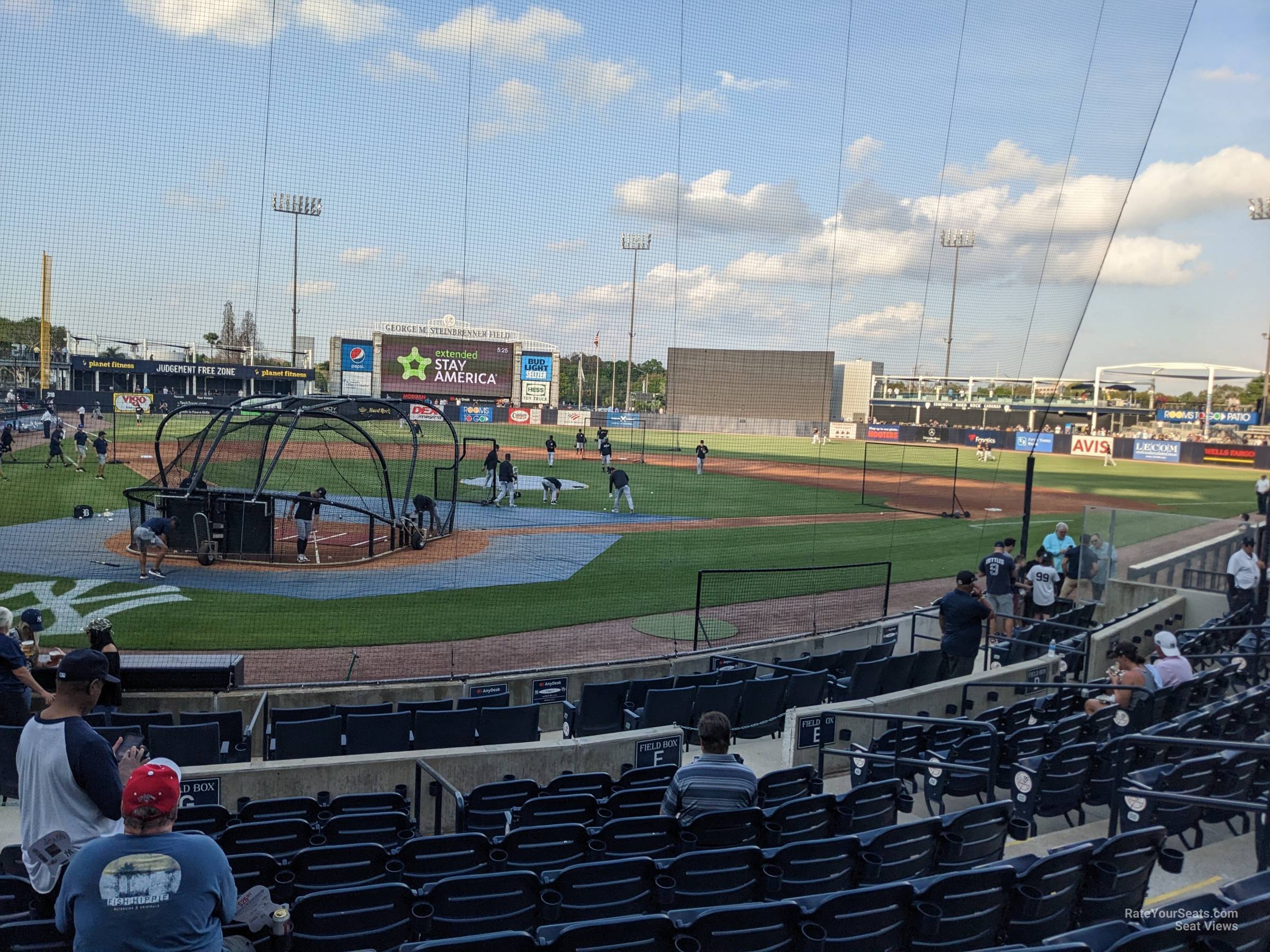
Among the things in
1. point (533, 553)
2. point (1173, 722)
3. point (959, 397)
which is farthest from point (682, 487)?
point (959, 397)

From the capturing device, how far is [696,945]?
330 centimetres

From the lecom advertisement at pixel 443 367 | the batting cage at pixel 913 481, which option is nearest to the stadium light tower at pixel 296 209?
the batting cage at pixel 913 481

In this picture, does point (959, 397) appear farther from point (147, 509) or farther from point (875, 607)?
point (147, 509)

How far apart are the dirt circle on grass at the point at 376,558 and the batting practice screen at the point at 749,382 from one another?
5561 millimetres

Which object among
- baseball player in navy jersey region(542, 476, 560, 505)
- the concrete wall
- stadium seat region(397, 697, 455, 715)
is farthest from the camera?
baseball player in navy jersey region(542, 476, 560, 505)

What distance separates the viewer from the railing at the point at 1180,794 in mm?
4547

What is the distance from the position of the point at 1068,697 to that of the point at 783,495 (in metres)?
22.9

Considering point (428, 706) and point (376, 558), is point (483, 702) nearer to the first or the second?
point (428, 706)

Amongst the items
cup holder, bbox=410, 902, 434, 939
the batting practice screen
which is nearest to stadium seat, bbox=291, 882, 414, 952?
cup holder, bbox=410, 902, 434, 939

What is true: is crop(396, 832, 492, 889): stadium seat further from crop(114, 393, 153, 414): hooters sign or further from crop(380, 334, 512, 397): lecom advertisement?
crop(380, 334, 512, 397): lecom advertisement

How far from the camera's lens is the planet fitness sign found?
152 feet

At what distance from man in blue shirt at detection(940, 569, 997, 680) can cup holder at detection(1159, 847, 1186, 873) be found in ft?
15.4

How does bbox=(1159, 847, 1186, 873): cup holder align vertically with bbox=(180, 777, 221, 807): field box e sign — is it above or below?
above

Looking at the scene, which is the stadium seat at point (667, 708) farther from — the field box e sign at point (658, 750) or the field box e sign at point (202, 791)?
the field box e sign at point (202, 791)
